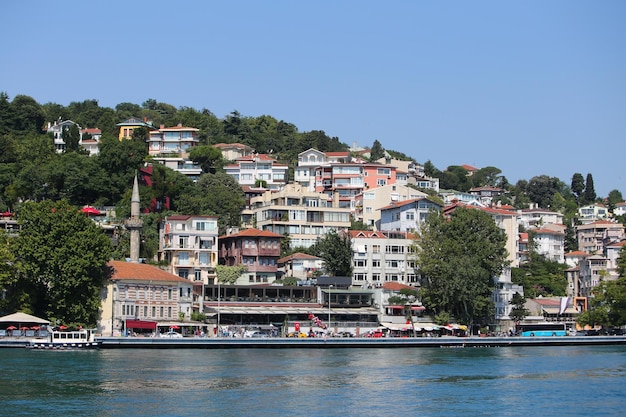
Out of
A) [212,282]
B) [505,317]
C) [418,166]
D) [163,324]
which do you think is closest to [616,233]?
[418,166]

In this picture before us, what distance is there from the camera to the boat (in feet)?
228

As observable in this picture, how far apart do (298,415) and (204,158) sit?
88.1 metres

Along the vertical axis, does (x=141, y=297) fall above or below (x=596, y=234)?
below

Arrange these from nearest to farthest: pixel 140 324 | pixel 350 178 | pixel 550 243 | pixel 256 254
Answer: pixel 140 324 → pixel 256 254 → pixel 350 178 → pixel 550 243

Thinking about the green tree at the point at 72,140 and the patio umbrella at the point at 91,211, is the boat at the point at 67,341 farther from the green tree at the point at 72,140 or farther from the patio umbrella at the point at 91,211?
the green tree at the point at 72,140

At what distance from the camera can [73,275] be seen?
237ft

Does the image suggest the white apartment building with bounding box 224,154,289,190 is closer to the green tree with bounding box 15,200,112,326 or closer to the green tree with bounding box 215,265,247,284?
the green tree with bounding box 215,265,247,284

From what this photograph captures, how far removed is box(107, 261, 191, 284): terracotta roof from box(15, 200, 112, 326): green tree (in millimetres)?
4264

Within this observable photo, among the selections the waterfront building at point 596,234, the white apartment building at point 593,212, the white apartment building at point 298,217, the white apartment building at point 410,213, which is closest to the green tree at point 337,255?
the white apartment building at point 298,217

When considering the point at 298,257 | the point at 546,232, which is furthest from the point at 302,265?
the point at 546,232

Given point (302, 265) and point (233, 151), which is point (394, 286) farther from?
point (233, 151)

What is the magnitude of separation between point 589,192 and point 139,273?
114401 millimetres

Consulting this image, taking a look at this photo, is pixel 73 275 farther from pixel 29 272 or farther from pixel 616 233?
pixel 616 233

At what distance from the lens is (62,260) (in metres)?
72.4
